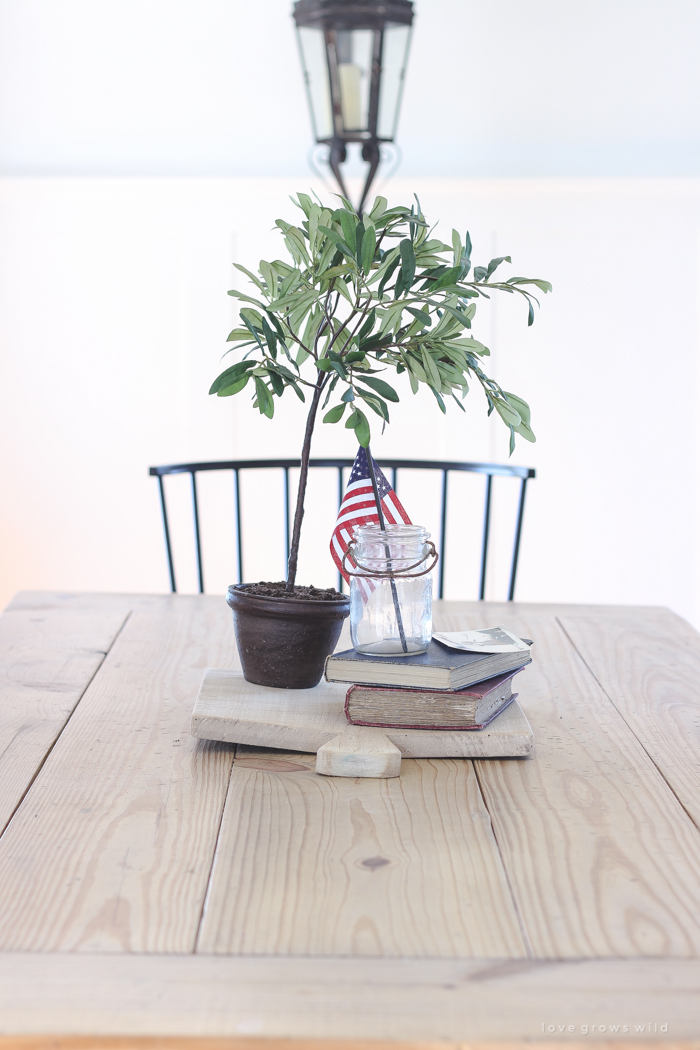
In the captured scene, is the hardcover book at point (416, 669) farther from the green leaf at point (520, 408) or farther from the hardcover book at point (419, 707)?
the green leaf at point (520, 408)

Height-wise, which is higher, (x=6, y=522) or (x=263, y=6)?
(x=263, y=6)

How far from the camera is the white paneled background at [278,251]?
274 centimetres

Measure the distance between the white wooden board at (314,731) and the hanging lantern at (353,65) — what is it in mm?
1089

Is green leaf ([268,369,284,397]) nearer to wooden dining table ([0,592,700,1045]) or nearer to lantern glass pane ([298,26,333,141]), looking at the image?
wooden dining table ([0,592,700,1045])

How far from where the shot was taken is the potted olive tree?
0.84 meters

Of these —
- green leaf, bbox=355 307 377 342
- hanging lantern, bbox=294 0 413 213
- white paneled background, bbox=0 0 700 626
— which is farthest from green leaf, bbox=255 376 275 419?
white paneled background, bbox=0 0 700 626

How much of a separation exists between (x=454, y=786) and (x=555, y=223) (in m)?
2.37

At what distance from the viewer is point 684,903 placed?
620 mm

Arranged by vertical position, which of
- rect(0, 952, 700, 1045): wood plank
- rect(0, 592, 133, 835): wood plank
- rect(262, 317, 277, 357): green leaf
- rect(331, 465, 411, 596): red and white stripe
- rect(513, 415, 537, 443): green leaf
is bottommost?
rect(0, 592, 133, 835): wood plank

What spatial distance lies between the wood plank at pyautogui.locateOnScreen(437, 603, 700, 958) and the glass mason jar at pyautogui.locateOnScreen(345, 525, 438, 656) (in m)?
0.14

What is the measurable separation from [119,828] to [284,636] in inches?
11.0

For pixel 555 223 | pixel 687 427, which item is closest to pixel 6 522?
pixel 555 223

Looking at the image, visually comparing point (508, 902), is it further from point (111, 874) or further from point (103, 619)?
point (103, 619)

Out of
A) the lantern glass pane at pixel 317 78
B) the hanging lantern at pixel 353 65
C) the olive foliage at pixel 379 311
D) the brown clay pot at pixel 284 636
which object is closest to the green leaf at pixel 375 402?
the olive foliage at pixel 379 311
